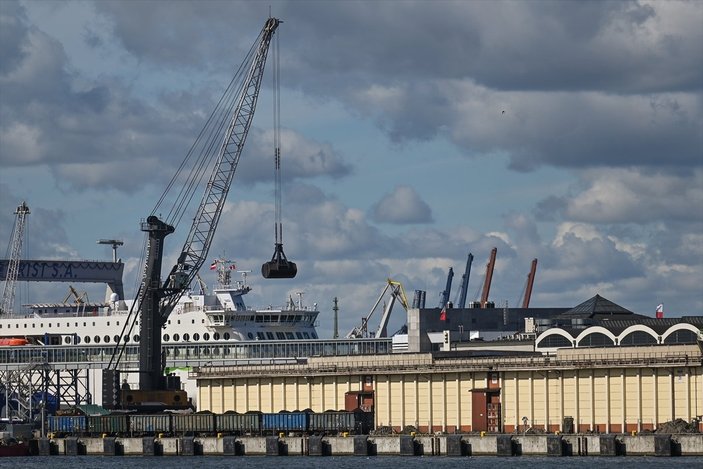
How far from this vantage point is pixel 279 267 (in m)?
138

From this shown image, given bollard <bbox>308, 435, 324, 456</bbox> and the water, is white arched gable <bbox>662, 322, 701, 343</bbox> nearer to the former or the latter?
bollard <bbox>308, 435, 324, 456</bbox>

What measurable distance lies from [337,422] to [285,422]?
4.88 meters

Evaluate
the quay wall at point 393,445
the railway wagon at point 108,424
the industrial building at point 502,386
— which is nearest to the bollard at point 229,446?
the quay wall at point 393,445

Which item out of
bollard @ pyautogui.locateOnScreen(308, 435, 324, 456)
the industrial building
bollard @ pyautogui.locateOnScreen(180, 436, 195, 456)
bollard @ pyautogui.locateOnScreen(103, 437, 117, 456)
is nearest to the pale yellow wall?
→ the industrial building

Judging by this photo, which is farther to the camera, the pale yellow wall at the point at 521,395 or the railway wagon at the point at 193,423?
the railway wagon at the point at 193,423

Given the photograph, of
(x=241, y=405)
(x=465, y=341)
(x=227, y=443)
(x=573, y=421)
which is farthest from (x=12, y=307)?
(x=573, y=421)

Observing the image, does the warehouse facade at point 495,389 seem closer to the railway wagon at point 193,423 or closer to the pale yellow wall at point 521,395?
the pale yellow wall at point 521,395

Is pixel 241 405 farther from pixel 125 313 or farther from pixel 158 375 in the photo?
pixel 125 313

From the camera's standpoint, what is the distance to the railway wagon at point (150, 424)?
122188 millimetres

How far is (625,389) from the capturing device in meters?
111

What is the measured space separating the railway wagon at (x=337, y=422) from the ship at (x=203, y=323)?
2298 inches

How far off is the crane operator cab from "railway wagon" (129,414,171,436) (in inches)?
772

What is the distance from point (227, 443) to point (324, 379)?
13.7 m

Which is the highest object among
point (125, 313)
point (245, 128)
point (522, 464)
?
point (245, 128)
